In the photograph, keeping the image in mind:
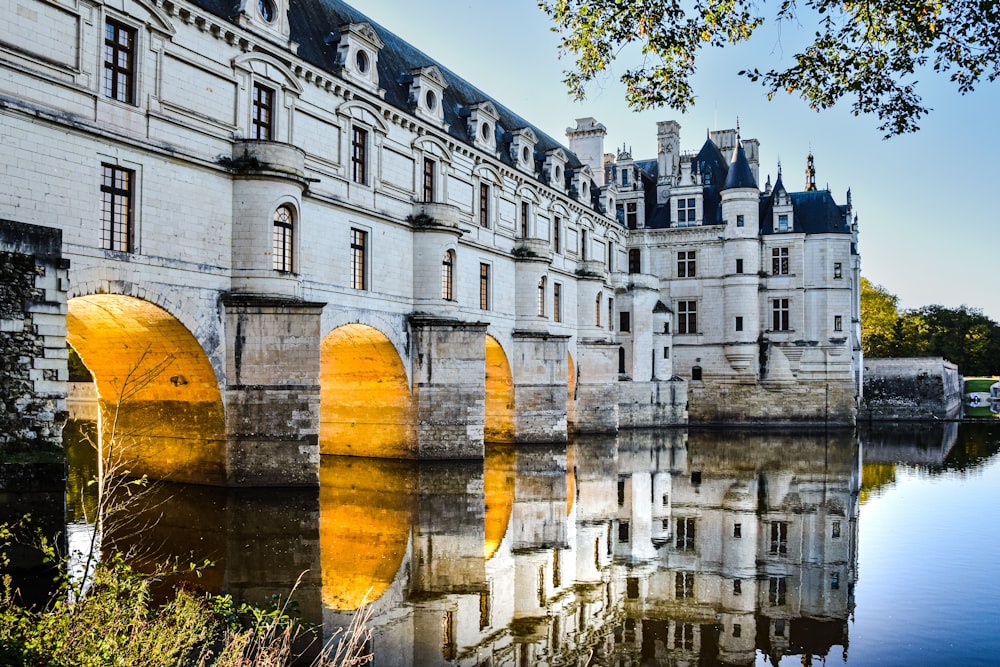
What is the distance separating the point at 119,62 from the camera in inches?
603

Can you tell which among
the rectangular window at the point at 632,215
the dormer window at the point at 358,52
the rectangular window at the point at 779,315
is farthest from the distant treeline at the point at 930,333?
the dormer window at the point at 358,52

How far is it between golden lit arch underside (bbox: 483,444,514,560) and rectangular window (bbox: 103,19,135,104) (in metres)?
10.6

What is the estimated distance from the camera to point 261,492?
16.5 metres

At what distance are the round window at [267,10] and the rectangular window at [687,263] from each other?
104ft

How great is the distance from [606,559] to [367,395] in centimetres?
1225

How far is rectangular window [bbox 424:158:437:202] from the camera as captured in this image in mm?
25656

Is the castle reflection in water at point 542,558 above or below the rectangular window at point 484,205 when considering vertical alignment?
below

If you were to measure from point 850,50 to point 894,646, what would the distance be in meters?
6.29

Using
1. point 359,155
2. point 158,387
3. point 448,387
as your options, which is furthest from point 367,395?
point 158,387

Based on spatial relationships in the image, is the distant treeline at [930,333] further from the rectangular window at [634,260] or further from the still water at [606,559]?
the still water at [606,559]

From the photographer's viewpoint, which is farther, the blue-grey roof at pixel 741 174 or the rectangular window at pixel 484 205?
the blue-grey roof at pixel 741 174

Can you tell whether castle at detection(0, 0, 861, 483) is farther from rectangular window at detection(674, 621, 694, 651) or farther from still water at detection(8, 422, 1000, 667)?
rectangular window at detection(674, 621, 694, 651)

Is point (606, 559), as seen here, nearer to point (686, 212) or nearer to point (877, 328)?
point (686, 212)

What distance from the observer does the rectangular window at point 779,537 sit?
13.9 metres
